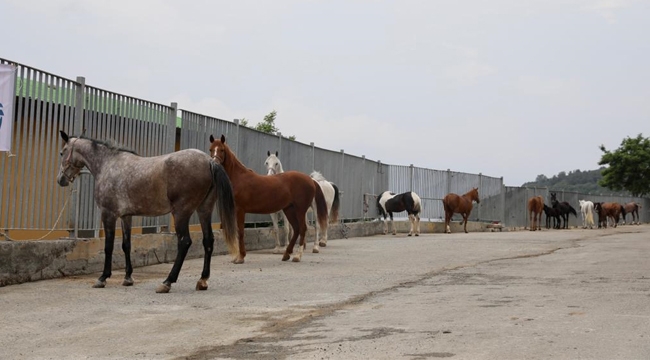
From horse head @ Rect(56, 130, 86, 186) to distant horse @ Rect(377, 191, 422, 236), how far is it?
17325mm

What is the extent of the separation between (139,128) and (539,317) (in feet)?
26.7

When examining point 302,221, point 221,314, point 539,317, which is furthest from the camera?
point 302,221

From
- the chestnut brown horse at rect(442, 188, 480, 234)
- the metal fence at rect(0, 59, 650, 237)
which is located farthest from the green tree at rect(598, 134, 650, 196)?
the metal fence at rect(0, 59, 650, 237)

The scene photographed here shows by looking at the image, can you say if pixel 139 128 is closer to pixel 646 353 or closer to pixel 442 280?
pixel 442 280

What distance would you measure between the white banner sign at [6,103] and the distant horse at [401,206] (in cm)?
1817

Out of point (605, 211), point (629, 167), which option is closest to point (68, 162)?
point (605, 211)

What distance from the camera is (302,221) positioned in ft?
46.0

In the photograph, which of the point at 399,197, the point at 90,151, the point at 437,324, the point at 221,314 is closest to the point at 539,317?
the point at 437,324

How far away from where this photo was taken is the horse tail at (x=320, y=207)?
51.8ft

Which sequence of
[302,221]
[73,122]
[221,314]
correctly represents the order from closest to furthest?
[221,314] → [73,122] → [302,221]

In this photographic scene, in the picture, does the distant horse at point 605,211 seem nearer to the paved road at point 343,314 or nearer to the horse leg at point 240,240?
the paved road at point 343,314

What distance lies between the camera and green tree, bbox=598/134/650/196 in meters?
70.7

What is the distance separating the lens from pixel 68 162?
33.9ft

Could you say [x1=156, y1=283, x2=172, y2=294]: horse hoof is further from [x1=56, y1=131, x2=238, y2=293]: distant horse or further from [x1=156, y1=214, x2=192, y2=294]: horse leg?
[x1=156, y1=214, x2=192, y2=294]: horse leg
